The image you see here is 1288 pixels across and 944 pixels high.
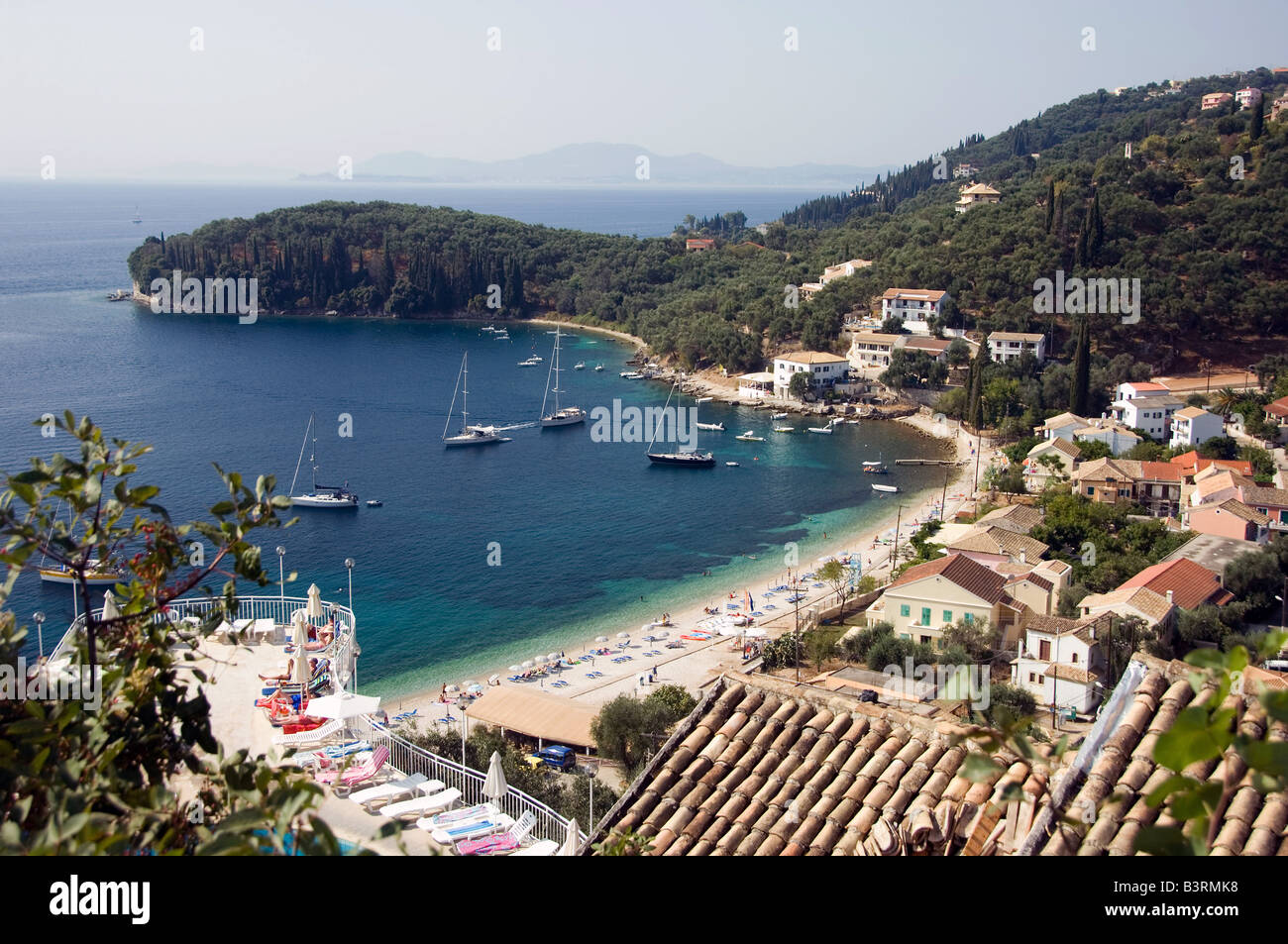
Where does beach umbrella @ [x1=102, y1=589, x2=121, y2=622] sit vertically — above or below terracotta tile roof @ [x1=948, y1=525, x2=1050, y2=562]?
above

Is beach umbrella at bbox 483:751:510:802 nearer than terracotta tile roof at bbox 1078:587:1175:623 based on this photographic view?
Yes

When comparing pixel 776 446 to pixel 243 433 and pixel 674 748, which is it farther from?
pixel 674 748

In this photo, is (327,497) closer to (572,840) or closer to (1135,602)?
(1135,602)

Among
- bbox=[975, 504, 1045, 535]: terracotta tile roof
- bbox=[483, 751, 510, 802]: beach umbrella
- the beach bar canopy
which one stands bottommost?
the beach bar canopy

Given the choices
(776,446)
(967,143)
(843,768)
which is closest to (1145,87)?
(967,143)

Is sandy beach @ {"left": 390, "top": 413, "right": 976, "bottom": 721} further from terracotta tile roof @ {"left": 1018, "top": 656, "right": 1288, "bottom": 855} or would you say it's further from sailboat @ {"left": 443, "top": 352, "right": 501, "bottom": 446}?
sailboat @ {"left": 443, "top": 352, "right": 501, "bottom": 446}

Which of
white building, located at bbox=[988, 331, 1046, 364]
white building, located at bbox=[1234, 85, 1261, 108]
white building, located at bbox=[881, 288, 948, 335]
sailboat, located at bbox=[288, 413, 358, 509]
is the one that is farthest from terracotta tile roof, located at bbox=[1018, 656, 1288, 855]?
white building, located at bbox=[1234, 85, 1261, 108]
